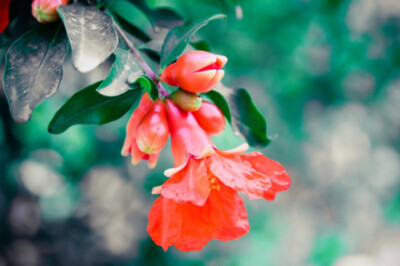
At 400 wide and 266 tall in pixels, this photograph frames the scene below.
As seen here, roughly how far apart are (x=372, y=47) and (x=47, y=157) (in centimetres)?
129

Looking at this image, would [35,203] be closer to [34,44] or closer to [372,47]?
[34,44]

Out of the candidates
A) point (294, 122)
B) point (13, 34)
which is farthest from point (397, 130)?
point (13, 34)

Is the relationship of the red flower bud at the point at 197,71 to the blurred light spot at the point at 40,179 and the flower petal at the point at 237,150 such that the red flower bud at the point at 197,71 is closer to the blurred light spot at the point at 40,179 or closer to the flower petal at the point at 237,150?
the flower petal at the point at 237,150

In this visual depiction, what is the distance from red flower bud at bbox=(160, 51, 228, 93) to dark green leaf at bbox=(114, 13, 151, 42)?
23 cm

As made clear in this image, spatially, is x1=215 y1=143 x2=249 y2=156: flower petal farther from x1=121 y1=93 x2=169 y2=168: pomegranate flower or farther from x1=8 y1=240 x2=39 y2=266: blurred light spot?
x1=8 y1=240 x2=39 y2=266: blurred light spot

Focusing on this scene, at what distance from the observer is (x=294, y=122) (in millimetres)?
1367

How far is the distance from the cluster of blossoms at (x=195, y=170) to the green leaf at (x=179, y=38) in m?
0.01

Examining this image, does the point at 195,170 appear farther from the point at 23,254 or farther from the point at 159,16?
the point at 23,254

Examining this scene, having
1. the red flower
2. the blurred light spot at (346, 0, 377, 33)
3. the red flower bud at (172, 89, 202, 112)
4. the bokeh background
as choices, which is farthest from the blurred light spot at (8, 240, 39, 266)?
the blurred light spot at (346, 0, 377, 33)

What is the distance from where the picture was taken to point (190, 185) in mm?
396

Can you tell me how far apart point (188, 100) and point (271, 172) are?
Result: 0.45ft

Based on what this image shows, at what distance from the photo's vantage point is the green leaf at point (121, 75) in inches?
14.4

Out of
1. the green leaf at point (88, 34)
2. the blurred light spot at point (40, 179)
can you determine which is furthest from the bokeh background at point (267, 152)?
the green leaf at point (88, 34)

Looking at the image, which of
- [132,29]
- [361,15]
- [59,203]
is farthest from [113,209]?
[361,15]
